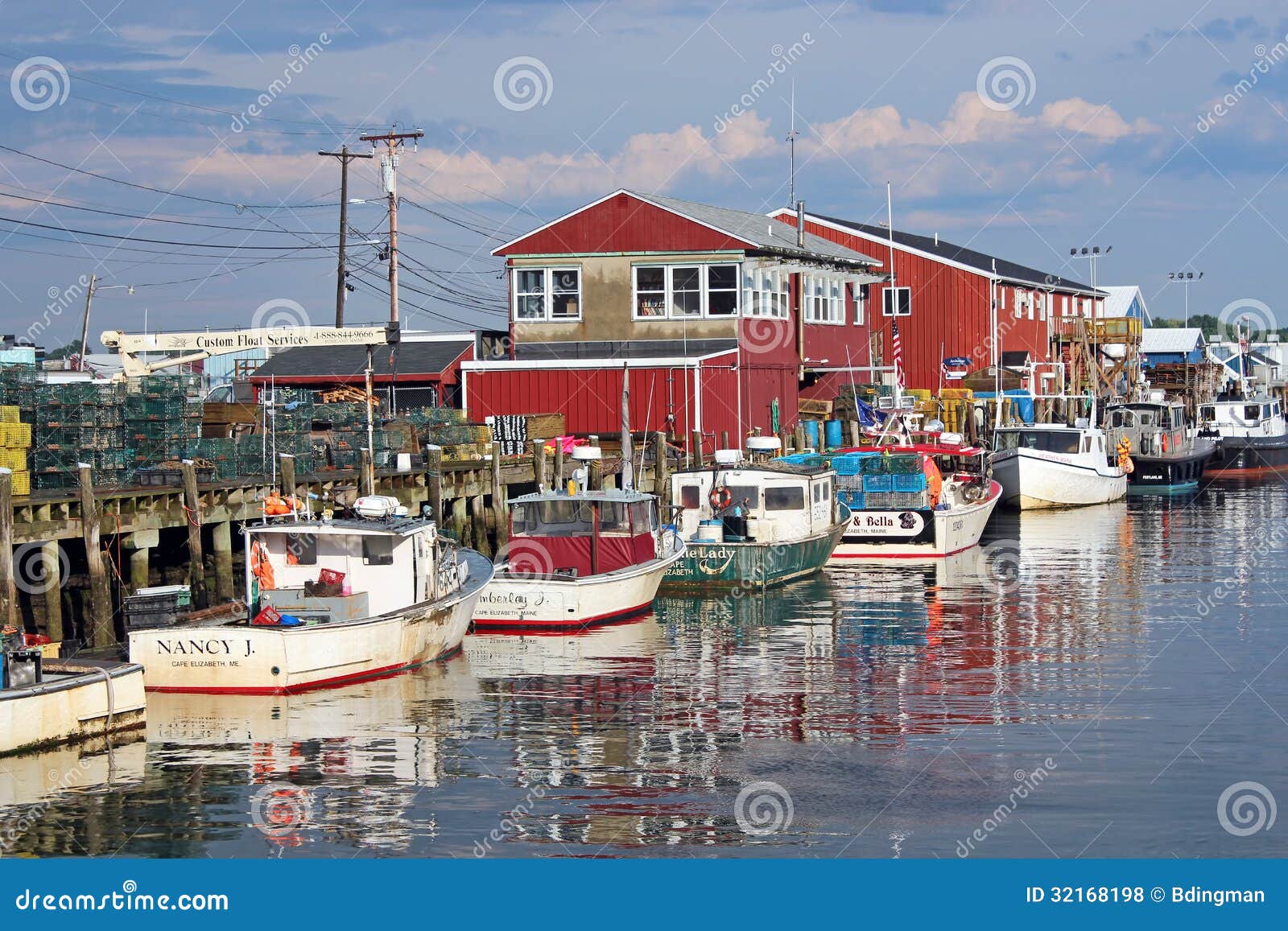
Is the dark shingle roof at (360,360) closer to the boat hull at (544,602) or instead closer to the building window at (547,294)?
the building window at (547,294)

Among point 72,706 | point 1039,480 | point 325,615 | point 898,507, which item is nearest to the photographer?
point 72,706

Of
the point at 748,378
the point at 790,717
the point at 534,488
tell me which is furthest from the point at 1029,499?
the point at 790,717

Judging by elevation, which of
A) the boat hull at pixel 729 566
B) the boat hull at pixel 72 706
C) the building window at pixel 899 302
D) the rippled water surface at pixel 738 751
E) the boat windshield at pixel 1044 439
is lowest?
the rippled water surface at pixel 738 751

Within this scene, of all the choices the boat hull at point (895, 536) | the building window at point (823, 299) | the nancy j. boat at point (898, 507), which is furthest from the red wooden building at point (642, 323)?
the boat hull at point (895, 536)

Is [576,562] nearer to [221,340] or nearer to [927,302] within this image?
[221,340]

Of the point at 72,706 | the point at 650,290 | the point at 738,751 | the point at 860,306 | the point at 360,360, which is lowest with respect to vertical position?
the point at 738,751

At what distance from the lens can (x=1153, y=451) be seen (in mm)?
65938

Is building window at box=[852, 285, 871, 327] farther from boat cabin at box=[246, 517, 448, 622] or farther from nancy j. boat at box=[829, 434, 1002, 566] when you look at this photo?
boat cabin at box=[246, 517, 448, 622]

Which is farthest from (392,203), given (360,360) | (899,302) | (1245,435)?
(1245,435)

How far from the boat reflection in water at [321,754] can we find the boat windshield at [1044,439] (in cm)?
3627

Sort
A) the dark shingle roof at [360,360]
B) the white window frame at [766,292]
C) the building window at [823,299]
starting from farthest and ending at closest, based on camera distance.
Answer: the building window at [823,299] → the dark shingle roof at [360,360] → the white window frame at [766,292]

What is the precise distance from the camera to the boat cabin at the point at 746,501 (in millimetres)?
33250

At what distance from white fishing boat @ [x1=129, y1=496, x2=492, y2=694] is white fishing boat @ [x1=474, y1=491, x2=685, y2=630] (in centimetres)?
208

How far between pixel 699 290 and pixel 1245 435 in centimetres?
4144
